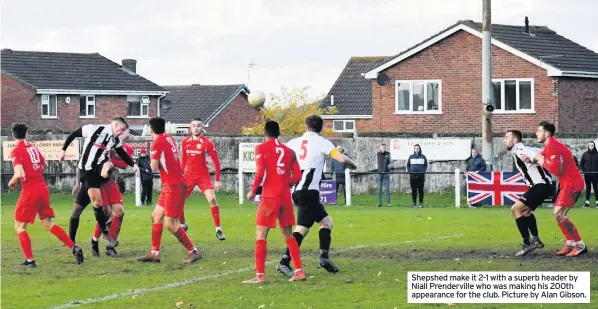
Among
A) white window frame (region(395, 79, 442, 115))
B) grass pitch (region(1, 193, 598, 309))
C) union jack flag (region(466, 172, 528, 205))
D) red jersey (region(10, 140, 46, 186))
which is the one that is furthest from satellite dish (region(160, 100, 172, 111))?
red jersey (region(10, 140, 46, 186))

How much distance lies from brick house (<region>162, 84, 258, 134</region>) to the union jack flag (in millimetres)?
50181

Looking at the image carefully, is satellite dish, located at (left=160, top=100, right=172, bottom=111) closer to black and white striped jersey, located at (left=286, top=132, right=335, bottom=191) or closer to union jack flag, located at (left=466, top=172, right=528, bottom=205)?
union jack flag, located at (left=466, top=172, right=528, bottom=205)

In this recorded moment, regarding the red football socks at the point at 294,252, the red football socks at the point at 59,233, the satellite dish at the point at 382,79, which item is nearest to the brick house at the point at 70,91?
the satellite dish at the point at 382,79

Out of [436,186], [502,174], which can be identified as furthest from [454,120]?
[502,174]

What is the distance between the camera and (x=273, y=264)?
1741cm

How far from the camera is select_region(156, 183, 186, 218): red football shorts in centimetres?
1777

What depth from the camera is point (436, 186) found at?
128 feet

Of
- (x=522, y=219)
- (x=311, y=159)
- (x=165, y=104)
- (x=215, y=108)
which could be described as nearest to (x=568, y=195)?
(x=522, y=219)

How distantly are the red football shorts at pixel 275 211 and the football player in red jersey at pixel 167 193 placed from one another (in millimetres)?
2684

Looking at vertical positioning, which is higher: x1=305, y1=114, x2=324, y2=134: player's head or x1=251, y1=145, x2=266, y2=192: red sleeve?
x1=305, y1=114, x2=324, y2=134: player's head

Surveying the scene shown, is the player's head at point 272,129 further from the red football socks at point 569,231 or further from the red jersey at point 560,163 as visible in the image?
the red football socks at point 569,231

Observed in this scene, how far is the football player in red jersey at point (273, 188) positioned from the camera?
15289 millimetres

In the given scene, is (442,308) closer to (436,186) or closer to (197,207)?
(197,207)

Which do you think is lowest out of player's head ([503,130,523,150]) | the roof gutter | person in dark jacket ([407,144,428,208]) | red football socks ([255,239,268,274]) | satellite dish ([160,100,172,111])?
red football socks ([255,239,268,274])
